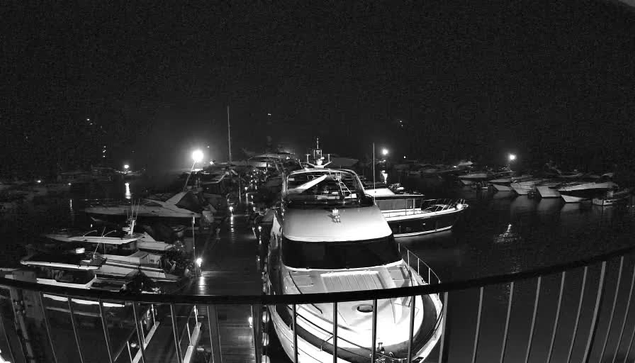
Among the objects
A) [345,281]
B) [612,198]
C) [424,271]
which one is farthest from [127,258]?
[612,198]

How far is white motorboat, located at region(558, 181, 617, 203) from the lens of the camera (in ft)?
99.9

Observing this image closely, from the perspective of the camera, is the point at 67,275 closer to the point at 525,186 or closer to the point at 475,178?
the point at 525,186

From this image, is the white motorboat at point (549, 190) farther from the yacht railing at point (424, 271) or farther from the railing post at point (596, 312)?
the railing post at point (596, 312)

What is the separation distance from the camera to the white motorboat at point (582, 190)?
99.9ft

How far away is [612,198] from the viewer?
2877 cm

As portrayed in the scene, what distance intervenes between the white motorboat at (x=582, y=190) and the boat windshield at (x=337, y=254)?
3211 centimetres

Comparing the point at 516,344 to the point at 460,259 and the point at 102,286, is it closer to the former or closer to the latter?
the point at 460,259

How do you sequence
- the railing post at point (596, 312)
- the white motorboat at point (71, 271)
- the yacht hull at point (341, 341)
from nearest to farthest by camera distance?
1. the railing post at point (596, 312)
2. the yacht hull at point (341, 341)
3. the white motorboat at point (71, 271)

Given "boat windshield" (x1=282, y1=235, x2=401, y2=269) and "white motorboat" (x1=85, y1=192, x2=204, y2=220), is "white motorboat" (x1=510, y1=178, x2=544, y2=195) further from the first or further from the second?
"boat windshield" (x1=282, y1=235, x2=401, y2=269)

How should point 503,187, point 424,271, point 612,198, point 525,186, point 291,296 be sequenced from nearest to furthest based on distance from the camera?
point 291,296, point 424,271, point 612,198, point 525,186, point 503,187

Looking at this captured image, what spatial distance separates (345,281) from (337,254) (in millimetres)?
632

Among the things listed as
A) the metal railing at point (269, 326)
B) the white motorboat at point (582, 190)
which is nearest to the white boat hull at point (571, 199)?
the white motorboat at point (582, 190)

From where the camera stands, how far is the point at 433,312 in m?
5.70

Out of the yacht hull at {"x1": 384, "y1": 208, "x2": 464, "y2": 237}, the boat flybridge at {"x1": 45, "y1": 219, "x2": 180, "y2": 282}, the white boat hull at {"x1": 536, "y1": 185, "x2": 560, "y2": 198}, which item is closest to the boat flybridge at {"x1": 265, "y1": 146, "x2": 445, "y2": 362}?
the boat flybridge at {"x1": 45, "y1": 219, "x2": 180, "y2": 282}
